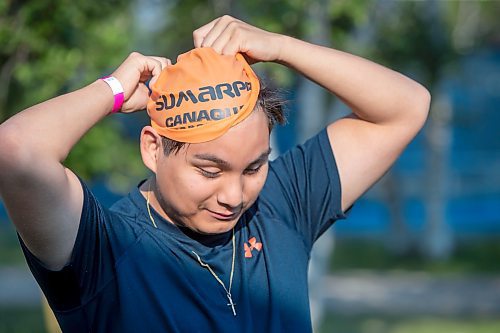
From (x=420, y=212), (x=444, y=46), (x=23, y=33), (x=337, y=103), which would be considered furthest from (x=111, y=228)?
(x=420, y=212)

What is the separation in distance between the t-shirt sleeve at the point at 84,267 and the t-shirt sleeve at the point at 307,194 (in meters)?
0.55

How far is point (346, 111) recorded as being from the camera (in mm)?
8203

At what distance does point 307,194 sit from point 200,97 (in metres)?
0.54

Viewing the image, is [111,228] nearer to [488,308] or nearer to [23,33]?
[23,33]

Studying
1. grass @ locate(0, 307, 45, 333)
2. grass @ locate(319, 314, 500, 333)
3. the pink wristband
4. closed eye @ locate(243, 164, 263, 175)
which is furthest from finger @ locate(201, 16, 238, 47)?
grass @ locate(319, 314, 500, 333)

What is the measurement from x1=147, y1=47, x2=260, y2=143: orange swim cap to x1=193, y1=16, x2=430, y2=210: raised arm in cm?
18

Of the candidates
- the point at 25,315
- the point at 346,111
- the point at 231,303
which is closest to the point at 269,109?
the point at 231,303

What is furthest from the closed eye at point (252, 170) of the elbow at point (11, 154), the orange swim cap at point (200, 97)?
the elbow at point (11, 154)

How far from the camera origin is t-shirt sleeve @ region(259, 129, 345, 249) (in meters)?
2.64

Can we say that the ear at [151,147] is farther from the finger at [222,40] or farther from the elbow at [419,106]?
the elbow at [419,106]

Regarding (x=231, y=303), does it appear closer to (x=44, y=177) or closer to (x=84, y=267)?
(x=84, y=267)

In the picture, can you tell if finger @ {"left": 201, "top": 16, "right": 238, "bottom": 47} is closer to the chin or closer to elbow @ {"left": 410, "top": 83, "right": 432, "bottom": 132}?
the chin

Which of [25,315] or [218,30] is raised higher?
[218,30]

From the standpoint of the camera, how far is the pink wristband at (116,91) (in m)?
2.36
